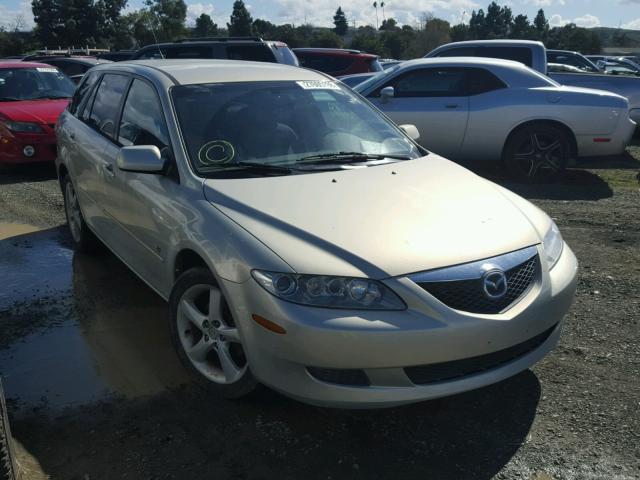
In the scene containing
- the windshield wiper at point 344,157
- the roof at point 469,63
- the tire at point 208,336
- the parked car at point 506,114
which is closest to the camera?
the tire at point 208,336

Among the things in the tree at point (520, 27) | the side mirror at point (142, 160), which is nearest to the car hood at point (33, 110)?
the side mirror at point (142, 160)

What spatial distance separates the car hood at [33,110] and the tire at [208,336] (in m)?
6.61

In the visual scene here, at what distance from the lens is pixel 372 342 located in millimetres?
2615

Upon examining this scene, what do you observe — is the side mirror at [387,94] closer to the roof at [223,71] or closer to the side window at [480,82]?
→ the side window at [480,82]

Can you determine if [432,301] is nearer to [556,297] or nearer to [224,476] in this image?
[556,297]

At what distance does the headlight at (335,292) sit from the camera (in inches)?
106

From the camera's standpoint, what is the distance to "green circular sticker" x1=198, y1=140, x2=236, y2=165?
3624mm

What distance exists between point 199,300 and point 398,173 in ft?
4.57

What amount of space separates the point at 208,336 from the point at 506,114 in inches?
242

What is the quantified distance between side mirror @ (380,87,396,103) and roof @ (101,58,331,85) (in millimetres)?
3663

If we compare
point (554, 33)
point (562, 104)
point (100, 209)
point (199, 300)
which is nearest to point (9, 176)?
point (100, 209)

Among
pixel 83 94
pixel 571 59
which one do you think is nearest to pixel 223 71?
pixel 83 94

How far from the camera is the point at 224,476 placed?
2.71 metres

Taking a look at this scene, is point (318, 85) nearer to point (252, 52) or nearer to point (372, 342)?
point (372, 342)
